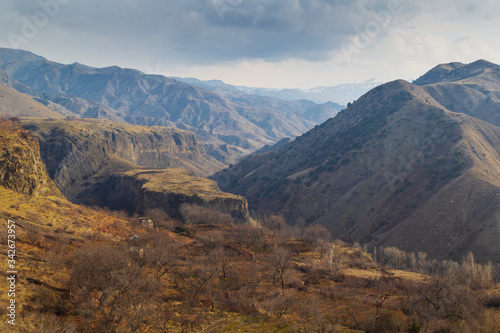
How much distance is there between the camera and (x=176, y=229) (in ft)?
250

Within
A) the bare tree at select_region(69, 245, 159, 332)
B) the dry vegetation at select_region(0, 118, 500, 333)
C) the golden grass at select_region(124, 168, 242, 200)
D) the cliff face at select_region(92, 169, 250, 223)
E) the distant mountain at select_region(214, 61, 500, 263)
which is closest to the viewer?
the bare tree at select_region(69, 245, 159, 332)

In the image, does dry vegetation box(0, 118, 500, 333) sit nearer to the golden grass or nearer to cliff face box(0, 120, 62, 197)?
cliff face box(0, 120, 62, 197)

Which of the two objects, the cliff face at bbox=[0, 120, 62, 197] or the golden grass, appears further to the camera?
the golden grass

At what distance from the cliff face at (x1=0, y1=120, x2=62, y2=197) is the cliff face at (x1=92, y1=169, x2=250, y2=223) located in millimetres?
63751

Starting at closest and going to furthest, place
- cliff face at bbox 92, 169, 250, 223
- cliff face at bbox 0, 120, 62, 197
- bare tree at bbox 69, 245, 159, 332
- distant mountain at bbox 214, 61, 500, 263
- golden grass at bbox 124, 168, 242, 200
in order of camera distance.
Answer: bare tree at bbox 69, 245, 159, 332 < cliff face at bbox 0, 120, 62, 197 < distant mountain at bbox 214, 61, 500, 263 < cliff face at bbox 92, 169, 250, 223 < golden grass at bbox 124, 168, 242, 200

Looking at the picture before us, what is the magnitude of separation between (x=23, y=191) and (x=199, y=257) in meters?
40.0

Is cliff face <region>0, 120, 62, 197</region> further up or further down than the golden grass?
further up

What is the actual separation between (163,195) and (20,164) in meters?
80.4

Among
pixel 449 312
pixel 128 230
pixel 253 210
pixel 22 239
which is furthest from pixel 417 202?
pixel 22 239

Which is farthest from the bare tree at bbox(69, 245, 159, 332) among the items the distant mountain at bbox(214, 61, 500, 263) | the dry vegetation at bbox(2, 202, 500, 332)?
the distant mountain at bbox(214, 61, 500, 263)

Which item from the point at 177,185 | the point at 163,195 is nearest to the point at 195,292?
the point at 163,195

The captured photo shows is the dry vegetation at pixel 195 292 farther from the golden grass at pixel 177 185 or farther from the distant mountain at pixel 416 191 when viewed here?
the golden grass at pixel 177 185

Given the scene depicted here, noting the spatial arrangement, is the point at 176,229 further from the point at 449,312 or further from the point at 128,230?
the point at 449,312

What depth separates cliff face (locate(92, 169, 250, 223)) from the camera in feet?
438
